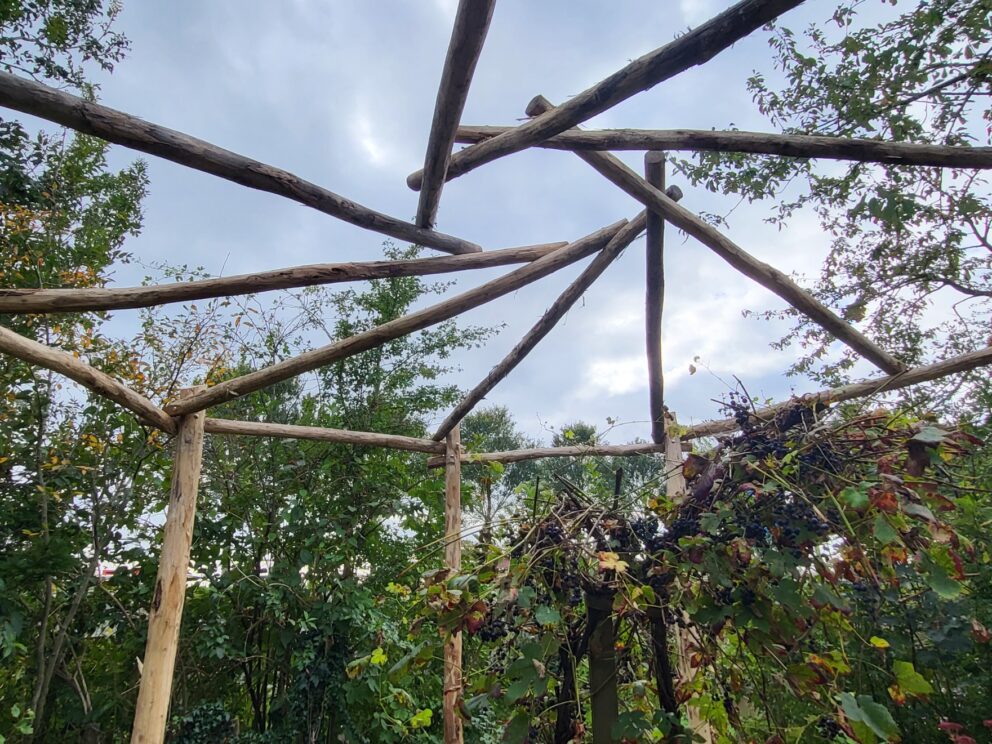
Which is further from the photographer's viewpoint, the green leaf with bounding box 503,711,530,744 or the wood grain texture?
the wood grain texture

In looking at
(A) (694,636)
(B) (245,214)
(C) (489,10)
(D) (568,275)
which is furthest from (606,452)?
(C) (489,10)

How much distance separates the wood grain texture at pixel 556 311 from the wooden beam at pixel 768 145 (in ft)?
2.13

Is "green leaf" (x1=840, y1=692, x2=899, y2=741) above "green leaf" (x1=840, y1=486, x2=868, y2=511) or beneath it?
beneath

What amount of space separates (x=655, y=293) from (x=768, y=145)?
43.1 inches

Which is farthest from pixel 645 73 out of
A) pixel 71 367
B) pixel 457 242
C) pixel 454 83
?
pixel 71 367

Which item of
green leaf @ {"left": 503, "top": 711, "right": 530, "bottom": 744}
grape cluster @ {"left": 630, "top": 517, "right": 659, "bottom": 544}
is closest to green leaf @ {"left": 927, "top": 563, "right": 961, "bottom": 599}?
grape cluster @ {"left": 630, "top": 517, "right": 659, "bottom": 544}

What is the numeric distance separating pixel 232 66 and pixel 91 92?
5.91 feet

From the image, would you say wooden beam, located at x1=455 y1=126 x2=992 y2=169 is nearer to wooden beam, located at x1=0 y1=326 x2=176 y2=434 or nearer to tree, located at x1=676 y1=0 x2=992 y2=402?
tree, located at x1=676 y1=0 x2=992 y2=402

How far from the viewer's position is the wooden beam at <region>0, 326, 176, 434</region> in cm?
220

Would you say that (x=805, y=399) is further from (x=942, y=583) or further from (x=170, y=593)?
(x=170, y=593)

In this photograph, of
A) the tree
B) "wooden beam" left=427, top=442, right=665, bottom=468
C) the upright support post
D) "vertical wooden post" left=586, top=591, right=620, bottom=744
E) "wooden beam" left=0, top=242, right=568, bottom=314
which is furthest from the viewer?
"wooden beam" left=427, top=442, right=665, bottom=468

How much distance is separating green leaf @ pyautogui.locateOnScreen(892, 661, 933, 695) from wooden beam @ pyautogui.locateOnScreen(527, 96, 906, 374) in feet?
5.51

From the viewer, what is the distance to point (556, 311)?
2.91 metres

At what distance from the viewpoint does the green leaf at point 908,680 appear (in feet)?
3.05
